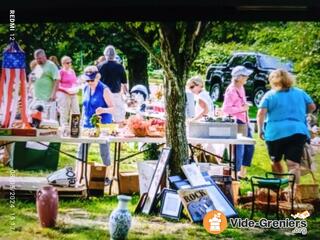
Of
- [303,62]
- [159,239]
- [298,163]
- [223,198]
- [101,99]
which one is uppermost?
[303,62]

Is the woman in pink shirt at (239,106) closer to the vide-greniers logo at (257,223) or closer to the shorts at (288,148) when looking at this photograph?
the shorts at (288,148)

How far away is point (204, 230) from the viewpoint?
2945 mm

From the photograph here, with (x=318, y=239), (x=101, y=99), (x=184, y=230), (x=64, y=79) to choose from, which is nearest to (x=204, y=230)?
(x=184, y=230)

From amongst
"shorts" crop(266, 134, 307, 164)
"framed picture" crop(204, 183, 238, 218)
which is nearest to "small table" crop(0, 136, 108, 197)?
"framed picture" crop(204, 183, 238, 218)

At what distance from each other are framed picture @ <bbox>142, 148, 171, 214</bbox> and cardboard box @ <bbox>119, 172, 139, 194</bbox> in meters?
0.07

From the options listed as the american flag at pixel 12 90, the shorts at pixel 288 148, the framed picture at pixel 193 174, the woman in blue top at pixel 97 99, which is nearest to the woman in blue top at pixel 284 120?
the shorts at pixel 288 148

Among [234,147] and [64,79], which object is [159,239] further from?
[64,79]

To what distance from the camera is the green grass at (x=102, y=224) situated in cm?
295

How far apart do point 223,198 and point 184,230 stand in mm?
250

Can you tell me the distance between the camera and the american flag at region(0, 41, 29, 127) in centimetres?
302

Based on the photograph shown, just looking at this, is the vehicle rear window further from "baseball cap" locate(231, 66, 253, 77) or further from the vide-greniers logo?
the vide-greniers logo

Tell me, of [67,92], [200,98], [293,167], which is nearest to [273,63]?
[200,98]

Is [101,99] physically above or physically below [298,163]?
above

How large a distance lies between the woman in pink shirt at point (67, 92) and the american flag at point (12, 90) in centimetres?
18
